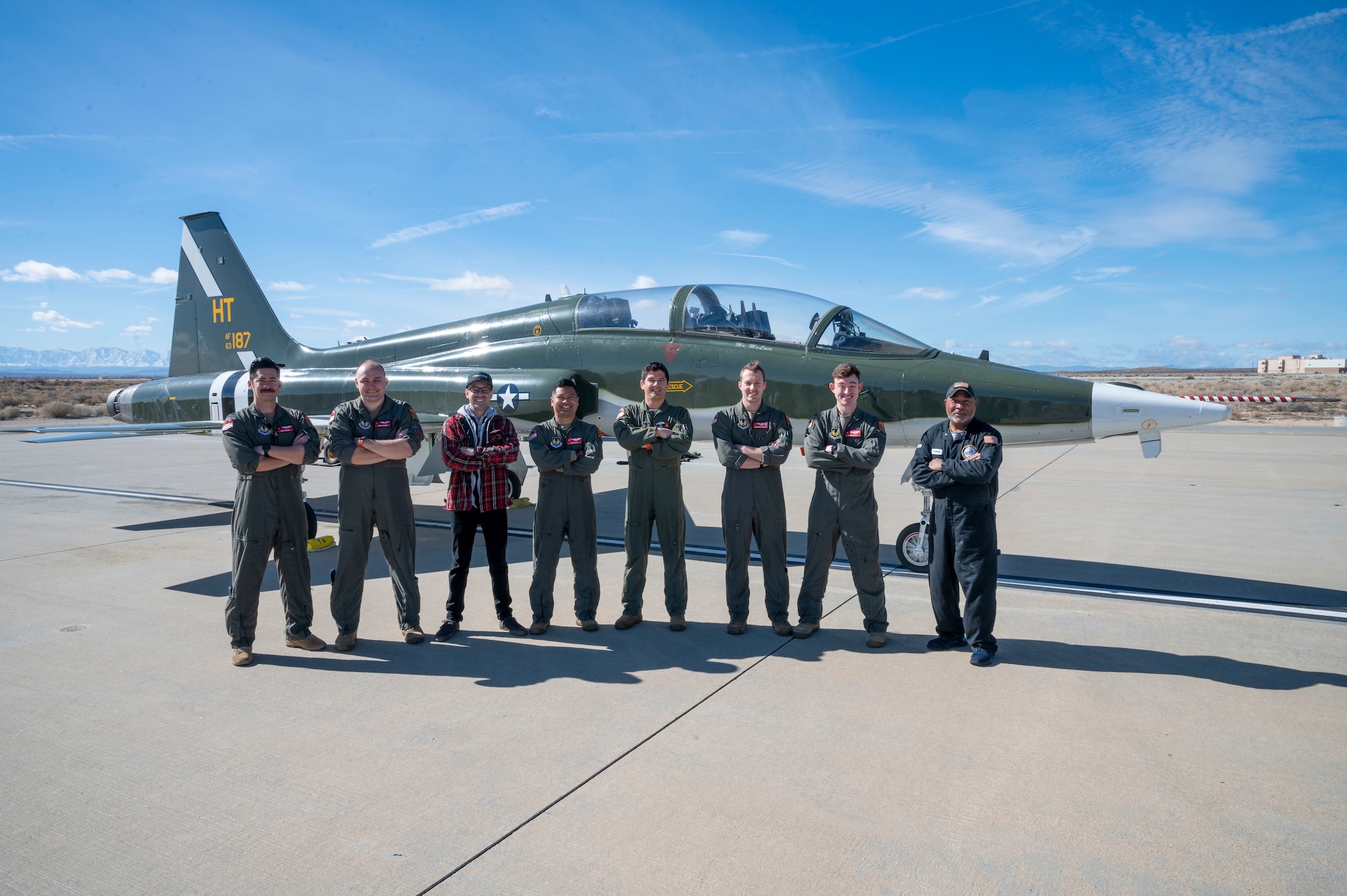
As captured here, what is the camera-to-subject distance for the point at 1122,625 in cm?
537

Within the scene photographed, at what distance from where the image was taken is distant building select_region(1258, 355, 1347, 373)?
112500 millimetres

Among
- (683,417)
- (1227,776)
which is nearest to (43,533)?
(683,417)

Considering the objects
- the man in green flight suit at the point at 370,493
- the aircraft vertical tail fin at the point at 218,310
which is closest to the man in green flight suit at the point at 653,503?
the man in green flight suit at the point at 370,493

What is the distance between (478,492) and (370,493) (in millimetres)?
673

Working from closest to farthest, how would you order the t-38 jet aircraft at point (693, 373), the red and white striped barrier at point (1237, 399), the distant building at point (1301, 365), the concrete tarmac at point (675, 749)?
the concrete tarmac at point (675, 749)
the t-38 jet aircraft at point (693, 373)
the red and white striped barrier at point (1237, 399)
the distant building at point (1301, 365)

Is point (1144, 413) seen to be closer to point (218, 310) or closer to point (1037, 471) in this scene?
point (1037, 471)

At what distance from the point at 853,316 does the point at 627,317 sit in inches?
94.1

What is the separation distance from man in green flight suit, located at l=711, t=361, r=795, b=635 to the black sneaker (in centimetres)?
113

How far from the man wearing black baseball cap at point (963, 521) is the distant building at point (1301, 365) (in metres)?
135

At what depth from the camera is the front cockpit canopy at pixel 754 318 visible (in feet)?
24.0

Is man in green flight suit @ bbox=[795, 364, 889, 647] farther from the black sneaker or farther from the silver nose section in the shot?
the silver nose section

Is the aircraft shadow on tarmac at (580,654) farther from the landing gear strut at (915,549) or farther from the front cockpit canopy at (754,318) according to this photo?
the front cockpit canopy at (754,318)

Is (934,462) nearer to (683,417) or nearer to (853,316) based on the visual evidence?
(683,417)

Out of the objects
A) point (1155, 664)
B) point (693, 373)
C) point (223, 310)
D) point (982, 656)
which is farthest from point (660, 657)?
point (223, 310)
